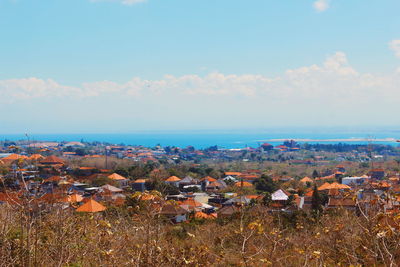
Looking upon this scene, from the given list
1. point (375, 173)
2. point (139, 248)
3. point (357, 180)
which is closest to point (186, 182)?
point (357, 180)

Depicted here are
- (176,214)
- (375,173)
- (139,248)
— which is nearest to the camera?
(139,248)

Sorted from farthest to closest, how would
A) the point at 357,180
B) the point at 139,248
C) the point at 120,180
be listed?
the point at 120,180
the point at 357,180
the point at 139,248

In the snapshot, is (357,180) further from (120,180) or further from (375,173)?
(375,173)

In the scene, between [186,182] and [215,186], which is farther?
[186,182]

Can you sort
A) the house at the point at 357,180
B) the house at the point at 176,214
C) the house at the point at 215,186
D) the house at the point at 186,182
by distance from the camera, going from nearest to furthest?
the house at the point at 357,180 < the house at the point at 176,214 < the house at the point at 215,186 < the house at the point at 186,182

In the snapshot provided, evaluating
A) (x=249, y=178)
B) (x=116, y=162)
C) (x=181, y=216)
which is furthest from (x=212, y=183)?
(x=181, y=216)

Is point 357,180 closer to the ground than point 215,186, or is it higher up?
higher up


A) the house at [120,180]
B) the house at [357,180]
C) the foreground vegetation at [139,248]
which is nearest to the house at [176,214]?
the house at [357,180]

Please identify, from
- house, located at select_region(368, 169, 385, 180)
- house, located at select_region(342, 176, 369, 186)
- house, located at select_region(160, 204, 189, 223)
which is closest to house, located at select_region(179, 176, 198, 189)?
house, located at select_region(342, 176, 369, 186)

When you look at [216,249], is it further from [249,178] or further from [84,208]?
[249,178]

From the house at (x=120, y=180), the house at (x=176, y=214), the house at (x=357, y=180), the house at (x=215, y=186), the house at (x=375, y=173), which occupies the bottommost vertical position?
the house at (x=215, y=186)

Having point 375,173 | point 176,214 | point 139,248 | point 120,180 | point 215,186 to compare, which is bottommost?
point 215,186

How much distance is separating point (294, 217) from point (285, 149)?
71656 mm

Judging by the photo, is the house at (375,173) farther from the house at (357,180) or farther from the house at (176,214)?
the house at (176,214)
